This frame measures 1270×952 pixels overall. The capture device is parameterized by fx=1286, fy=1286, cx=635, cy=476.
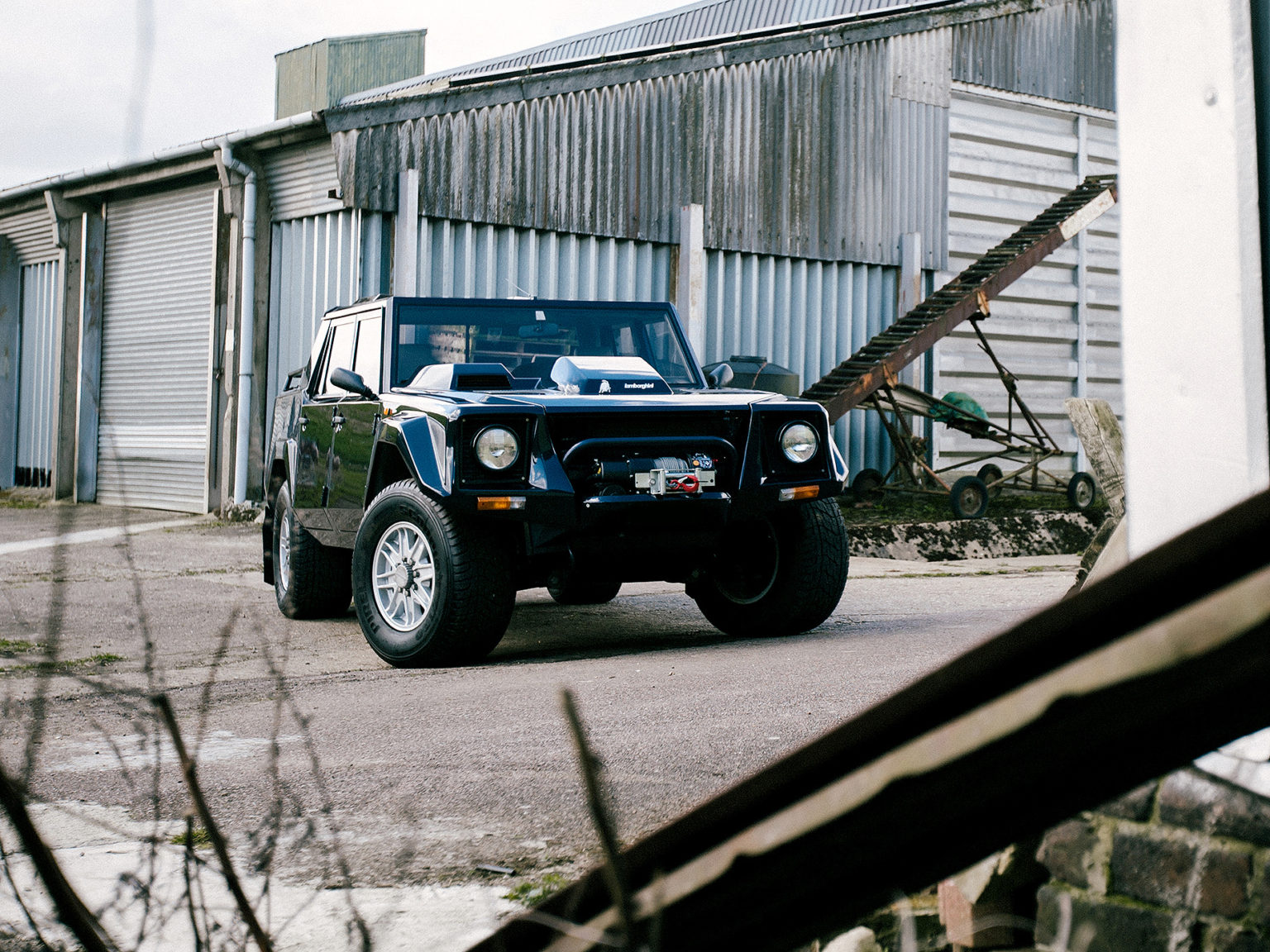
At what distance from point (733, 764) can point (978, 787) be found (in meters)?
2.91

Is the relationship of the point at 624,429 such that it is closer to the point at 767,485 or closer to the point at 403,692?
the point at 767,485

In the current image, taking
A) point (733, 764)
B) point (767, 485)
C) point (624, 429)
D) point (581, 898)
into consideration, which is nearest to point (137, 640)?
point (624, 429)

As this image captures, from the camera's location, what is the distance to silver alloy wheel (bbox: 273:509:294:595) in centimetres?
704

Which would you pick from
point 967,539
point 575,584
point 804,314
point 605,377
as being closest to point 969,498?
point 967,539

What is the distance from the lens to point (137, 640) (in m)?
5.99

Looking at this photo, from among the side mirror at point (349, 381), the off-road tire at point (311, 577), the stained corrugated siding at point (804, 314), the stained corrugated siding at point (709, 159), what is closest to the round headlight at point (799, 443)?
the side mirror at point (349, 381)

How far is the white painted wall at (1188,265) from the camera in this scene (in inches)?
89.1

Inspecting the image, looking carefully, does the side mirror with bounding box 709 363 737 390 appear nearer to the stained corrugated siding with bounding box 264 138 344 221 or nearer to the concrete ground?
the concrete ground

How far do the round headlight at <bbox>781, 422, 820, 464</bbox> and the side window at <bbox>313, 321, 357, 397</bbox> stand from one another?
232 cm

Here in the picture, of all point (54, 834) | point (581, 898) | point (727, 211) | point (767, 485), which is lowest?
point (54, 834)

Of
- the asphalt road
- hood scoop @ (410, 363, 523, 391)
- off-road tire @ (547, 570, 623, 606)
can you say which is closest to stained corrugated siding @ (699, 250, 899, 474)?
the asphalt road

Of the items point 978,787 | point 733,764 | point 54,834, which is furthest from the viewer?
point 733,764

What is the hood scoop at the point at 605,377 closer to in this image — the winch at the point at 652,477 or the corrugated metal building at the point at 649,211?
the winch at the point at 652,477

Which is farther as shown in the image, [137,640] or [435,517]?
[137,640]
